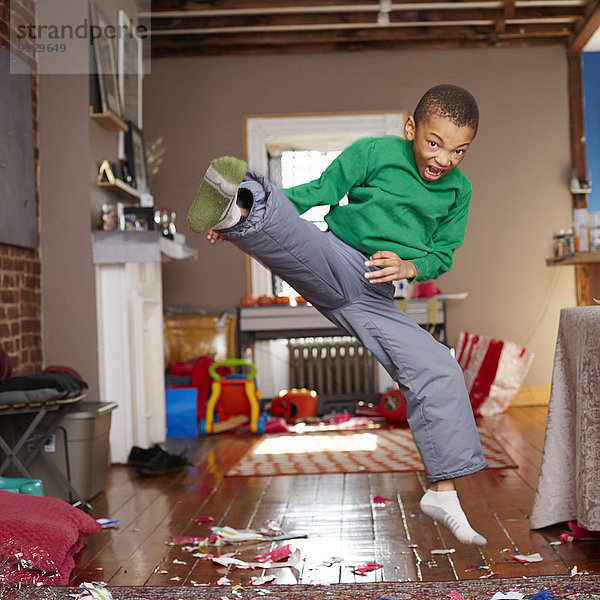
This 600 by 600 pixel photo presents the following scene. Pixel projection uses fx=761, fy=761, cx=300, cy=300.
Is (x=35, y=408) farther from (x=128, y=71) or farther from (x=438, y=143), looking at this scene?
(x=128, y=71)

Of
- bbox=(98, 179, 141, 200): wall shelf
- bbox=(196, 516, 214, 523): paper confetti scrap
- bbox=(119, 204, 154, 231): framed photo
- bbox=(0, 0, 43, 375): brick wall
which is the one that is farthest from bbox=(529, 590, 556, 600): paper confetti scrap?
bbox=(98, 179, 141, 200): wall shelf

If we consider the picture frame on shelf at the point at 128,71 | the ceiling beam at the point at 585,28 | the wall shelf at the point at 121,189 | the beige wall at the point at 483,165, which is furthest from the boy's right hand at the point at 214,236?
the ceiling beam at the point at 585,28

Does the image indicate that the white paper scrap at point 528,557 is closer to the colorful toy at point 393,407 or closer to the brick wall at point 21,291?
the brick wall at point 21,291

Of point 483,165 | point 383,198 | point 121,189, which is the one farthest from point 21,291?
point 483,165

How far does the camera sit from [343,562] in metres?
2.48

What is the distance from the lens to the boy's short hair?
182 centimetres

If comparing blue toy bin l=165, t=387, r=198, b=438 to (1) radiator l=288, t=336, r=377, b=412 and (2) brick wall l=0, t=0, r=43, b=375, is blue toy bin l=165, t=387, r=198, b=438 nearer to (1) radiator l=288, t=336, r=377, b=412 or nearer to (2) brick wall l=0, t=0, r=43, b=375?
(2) brick wall l=0, t=0, r=43, b=375

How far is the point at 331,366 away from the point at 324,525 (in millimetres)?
3859

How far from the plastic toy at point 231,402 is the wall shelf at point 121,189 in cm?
140

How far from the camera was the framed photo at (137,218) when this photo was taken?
452 cm

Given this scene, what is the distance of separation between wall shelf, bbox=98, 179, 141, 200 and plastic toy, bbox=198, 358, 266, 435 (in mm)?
1401

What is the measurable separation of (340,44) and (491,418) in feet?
11.7

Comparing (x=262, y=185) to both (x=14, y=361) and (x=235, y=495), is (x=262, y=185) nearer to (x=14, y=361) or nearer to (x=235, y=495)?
(x=235, y=495)

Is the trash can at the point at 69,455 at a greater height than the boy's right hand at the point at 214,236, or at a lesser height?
lesser
